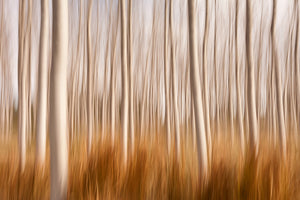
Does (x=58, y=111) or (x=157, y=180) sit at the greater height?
(x=58, y=111)

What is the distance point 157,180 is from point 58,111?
0.87 m

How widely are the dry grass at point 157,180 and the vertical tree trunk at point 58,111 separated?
88 millimetres

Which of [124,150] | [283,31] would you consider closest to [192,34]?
[124,150]

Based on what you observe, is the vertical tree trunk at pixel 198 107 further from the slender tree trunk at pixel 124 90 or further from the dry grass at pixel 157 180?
the slender tree trunk at pixel 124 90

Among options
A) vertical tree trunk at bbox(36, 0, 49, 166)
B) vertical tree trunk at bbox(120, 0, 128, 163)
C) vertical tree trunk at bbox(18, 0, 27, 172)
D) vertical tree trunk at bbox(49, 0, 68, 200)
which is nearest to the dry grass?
vertical tree trunk at bbox(49, 0, 68, 200)

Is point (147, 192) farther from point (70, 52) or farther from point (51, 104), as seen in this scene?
point (70, 52)

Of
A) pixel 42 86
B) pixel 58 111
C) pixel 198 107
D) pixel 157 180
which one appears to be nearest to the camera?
pixel 58 111

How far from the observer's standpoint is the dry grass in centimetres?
144

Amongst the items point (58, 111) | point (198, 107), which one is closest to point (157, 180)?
point (198, 107)

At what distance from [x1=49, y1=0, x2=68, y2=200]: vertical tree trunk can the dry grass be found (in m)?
0.09

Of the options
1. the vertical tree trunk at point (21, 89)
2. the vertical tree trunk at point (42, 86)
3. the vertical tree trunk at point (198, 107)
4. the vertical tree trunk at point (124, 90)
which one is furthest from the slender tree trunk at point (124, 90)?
the vertical tree trunk at point (21, 89)

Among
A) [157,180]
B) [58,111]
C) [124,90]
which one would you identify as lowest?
[157,180]

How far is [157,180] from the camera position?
1822 millimetres

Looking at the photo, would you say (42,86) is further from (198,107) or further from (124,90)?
(198,107)
